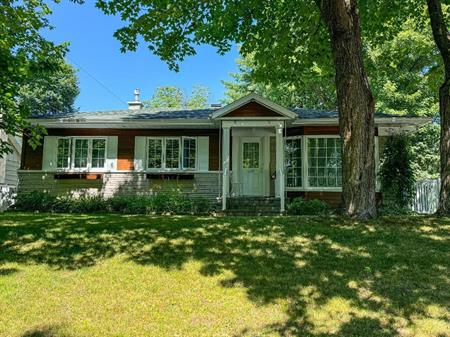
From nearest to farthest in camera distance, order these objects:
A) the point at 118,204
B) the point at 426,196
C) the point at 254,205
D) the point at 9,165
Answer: the point at 254,205, the point at 118,204, the point at 426,196, the point at 9,165

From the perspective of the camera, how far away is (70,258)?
555 centimetres

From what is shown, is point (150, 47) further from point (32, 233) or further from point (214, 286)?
point (214, 286)

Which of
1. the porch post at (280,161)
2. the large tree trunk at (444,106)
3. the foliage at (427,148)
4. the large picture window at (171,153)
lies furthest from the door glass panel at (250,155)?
the foliage at (427,148)

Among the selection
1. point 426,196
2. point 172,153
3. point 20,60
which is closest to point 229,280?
point 20,60

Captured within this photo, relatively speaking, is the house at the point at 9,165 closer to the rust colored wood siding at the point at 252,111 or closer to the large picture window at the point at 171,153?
the large picture window at the point at 171,153

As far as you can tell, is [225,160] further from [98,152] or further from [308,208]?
[98,152]

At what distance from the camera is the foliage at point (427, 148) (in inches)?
875

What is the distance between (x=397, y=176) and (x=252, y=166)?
513cm

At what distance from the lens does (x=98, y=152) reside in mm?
14562

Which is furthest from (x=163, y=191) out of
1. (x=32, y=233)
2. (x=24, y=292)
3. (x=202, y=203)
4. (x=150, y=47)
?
(x=24, y=292)

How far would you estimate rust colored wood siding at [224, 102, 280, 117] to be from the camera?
1276 cm

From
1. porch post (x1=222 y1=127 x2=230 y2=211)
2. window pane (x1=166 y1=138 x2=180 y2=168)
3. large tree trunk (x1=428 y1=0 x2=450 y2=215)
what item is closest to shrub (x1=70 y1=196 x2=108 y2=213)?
window pane (x1=166 y1=138 x2=180 y2=168)

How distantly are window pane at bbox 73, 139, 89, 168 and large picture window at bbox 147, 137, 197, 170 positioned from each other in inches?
96.3

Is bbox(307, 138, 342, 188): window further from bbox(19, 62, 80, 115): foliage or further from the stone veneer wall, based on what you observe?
bbox(19, 62, 80, 115): foliage
